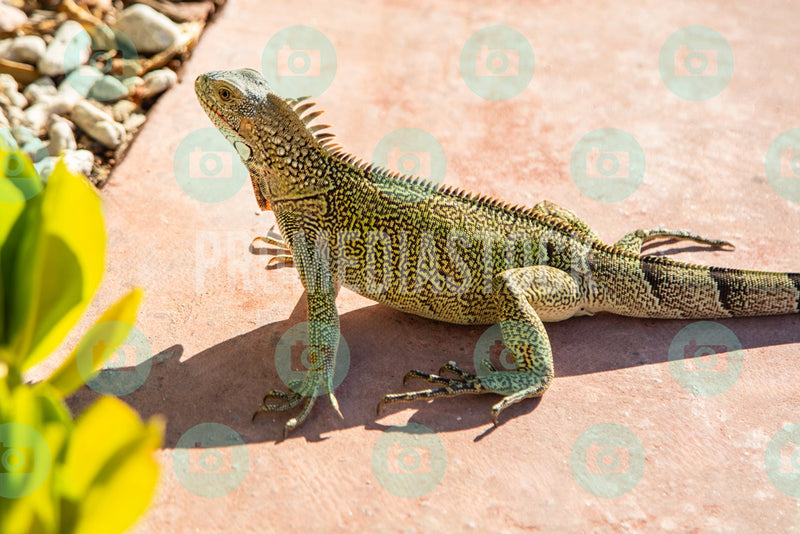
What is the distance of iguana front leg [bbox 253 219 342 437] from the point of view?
4160 mm

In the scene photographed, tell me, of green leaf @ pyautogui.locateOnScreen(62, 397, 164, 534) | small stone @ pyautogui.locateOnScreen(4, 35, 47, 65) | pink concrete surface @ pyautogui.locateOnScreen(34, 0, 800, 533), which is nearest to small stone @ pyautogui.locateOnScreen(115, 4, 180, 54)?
pink concrete surface @ pyautogui.locateOnScreen(34, 0, 800, 533)

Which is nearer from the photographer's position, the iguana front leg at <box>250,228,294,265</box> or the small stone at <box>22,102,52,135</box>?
the iguana front leg at <box>250,228,294,265</box>

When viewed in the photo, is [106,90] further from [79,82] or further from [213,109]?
[213,109]

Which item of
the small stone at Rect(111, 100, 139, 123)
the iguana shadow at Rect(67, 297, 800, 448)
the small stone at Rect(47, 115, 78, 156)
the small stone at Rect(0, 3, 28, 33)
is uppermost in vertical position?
the small stone at Rect(0, 3, 28, 33)

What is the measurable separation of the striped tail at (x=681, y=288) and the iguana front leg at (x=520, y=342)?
0.30 metres

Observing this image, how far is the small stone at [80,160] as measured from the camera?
596 centimetres

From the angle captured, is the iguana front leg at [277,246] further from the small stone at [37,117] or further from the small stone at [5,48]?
the small stone at [5,48]

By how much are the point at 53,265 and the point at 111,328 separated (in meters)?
0.29

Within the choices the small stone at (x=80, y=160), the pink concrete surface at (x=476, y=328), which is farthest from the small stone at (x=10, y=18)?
the small stone at (x=80, y=160)

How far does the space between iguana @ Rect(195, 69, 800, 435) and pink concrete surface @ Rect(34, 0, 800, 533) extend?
20 cm

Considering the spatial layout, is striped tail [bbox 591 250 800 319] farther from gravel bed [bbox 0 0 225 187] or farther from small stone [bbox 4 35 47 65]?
small stone [bbox 4 35 47 65]

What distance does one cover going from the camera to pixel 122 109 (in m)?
6.89

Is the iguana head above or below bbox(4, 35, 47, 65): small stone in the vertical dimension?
below

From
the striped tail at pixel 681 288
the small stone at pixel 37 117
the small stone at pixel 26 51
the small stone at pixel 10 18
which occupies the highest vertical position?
the small stone at pixel 10 18
